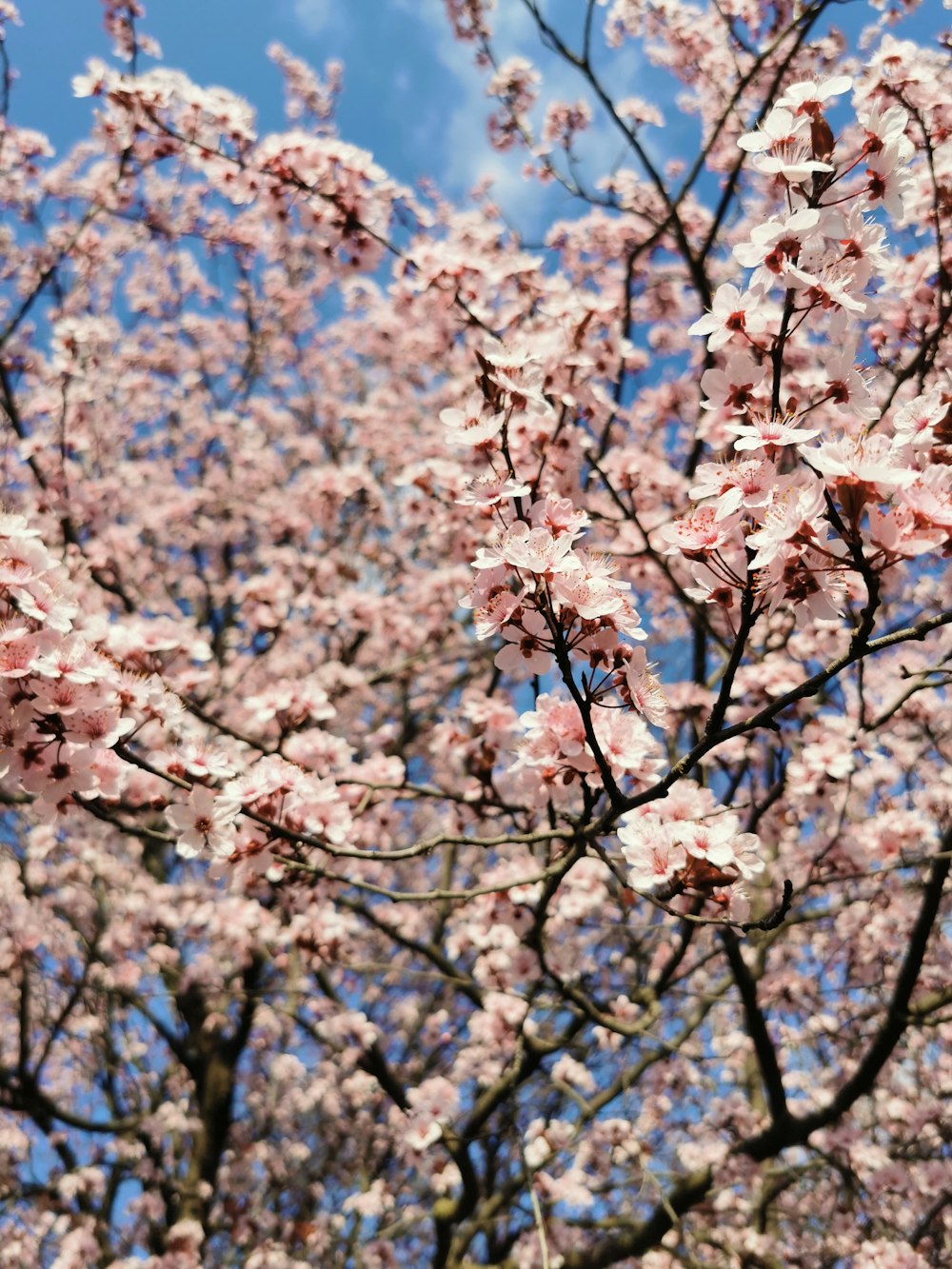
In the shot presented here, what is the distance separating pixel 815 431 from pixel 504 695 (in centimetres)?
551

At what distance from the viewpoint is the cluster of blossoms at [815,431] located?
4.87ft

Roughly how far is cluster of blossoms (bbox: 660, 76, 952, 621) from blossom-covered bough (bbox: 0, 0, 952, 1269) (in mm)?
10

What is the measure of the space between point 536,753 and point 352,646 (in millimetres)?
5379

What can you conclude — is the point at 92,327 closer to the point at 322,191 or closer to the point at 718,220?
the point at 322,191

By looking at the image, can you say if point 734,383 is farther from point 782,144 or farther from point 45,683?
point 45,683

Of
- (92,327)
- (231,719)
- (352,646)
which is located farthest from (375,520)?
(92,327)

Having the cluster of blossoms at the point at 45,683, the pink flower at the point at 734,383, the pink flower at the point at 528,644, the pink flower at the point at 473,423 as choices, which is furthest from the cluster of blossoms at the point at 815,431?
the cluster of blossoms at the point at 45,683

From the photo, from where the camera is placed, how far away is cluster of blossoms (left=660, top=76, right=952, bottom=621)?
58.4 inches

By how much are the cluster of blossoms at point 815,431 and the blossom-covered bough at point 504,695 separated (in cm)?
1

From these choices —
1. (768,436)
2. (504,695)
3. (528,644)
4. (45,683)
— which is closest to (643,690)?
(528,644)

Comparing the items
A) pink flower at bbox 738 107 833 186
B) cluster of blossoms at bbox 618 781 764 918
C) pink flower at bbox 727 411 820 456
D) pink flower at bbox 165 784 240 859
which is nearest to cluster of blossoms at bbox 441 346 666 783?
cluster of blossoms at bbox 618 781 764 918

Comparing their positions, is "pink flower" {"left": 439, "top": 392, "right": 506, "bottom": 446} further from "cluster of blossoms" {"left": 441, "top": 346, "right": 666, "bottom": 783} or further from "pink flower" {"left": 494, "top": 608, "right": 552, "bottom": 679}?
"pink flower" {"left": 494, "top": 608, "right": 552, "bottom": 679}

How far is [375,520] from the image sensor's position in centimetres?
866

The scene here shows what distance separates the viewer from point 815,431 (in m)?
1.53
